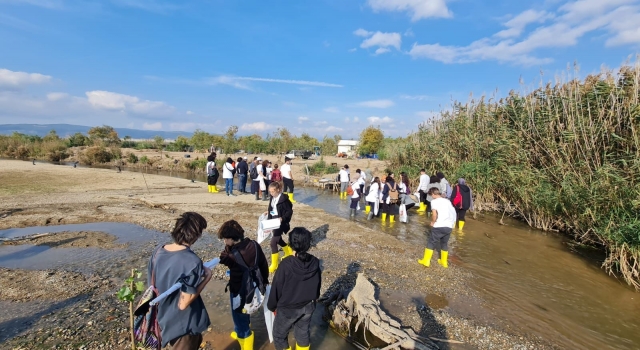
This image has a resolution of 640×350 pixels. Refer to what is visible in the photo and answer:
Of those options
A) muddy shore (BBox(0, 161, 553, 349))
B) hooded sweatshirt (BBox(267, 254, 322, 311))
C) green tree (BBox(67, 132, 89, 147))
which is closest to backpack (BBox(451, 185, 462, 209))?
muddy shore (BBox(0, 161, 553, 349))

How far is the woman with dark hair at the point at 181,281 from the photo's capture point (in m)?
2.63

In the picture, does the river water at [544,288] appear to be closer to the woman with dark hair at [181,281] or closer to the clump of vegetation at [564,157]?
the clump of vegetation at [564,157]

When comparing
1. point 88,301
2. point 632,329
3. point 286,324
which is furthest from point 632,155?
point 88,301

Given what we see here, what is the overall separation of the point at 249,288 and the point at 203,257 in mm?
4732

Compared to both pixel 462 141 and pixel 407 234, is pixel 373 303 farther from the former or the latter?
pixel 462 141

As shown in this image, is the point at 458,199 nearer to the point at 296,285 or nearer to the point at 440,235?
the point at 440,235

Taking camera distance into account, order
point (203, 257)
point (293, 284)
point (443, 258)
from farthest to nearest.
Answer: point (443, 258) → point (203, 257) → point (293, 284)

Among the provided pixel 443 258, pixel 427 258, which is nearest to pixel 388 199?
pixel 443 258

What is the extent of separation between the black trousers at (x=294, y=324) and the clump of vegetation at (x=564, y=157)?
8.56 metres

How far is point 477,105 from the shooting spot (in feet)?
58.0

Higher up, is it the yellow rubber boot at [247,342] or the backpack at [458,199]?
the backpack at [458,199]

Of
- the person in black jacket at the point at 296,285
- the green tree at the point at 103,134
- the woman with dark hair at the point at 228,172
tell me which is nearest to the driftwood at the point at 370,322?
the person in black jacket at the point at 296,285

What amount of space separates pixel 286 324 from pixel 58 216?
452 inches

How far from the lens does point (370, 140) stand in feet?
191
